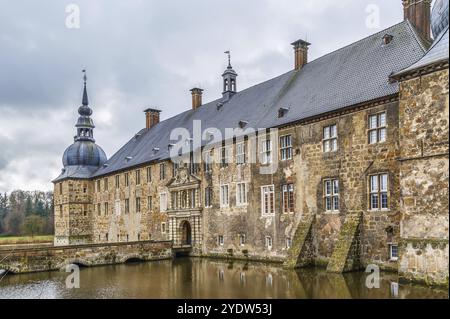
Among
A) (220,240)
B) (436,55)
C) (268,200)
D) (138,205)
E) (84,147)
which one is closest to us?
(436,55)

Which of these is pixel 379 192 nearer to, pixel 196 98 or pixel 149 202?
pixel 149 202

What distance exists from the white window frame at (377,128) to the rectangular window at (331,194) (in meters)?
2.60

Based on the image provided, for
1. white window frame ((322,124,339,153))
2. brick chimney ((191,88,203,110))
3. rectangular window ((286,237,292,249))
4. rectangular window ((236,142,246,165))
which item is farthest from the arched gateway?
white window frame ((322,124,339,153))

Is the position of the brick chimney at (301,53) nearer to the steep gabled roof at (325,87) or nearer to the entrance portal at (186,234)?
the steep gabled roof at (325,87)

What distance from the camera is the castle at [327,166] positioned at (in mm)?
15836

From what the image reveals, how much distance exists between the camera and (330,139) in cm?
2189

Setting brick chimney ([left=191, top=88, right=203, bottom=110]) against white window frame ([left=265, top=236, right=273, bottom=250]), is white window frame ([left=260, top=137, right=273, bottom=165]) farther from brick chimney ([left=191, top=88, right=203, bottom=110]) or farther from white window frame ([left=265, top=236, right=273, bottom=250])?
brick chimney ([left=191, top=88, right=203, bottom=110])

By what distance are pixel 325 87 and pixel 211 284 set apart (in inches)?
477

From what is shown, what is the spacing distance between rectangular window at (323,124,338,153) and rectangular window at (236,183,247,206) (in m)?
6.11

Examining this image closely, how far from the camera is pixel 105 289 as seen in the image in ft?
56.7

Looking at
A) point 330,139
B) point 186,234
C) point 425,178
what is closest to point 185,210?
point 186,234
